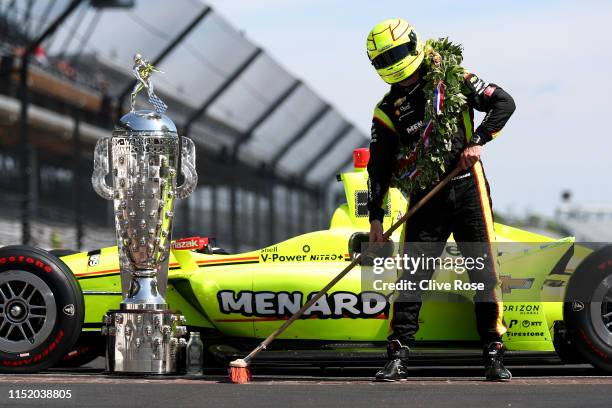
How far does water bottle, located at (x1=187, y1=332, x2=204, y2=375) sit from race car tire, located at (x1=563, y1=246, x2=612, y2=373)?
2165 millimetres

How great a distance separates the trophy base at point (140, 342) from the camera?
745cm

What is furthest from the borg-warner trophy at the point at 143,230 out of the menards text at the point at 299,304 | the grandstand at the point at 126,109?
the grandstand at the point at 126,109

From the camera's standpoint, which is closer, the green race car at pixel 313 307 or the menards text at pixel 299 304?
the green race car at pixel 313 307

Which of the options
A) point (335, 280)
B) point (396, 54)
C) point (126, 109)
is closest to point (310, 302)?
point (335, 280)

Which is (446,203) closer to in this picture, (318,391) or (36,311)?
(318,391)

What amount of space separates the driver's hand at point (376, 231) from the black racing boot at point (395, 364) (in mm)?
599

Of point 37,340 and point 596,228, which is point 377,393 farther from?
point 596,228

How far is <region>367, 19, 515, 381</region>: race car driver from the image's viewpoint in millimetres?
7113

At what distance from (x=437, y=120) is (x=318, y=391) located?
1.67 m

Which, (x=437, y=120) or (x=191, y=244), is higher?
(x=437, y=120)

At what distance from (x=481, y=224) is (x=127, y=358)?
220cm

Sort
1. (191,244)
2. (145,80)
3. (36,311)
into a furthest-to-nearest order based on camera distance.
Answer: (145,80) → (191,244) → (36,311)

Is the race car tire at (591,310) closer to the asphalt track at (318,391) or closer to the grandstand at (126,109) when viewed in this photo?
the asphalt track at (318,391)

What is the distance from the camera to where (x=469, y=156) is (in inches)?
278
